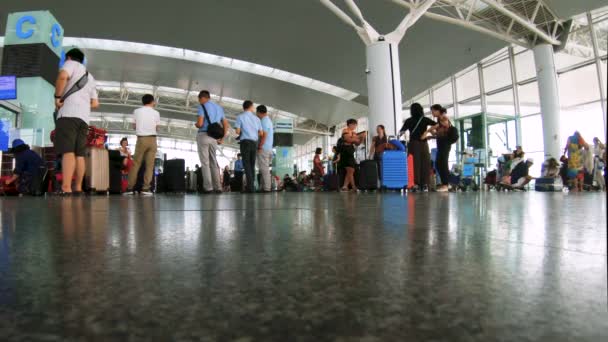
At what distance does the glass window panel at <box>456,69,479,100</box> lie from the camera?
1927 centimetres

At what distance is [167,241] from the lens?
0.71 metres

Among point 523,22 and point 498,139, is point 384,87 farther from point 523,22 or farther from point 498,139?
point 498,139

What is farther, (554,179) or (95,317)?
(554,179)

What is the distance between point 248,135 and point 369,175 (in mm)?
2489

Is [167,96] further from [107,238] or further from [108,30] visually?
[107,238]

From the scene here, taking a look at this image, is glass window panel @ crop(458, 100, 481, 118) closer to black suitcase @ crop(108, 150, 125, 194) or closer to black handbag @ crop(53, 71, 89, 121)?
black suitcase @ crop(108, 150, 125, 194)

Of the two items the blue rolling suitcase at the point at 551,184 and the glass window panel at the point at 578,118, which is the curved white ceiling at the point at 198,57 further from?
the blue rolling suitcase at the point at 551,184

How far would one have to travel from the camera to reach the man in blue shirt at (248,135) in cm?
648

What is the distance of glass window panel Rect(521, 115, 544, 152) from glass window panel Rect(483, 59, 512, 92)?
2018 mm

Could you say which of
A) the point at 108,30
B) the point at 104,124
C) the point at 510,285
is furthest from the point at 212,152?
the point at 104,124

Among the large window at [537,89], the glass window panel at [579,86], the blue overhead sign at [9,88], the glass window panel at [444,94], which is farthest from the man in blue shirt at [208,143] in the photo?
the glass window panel at [444,94]

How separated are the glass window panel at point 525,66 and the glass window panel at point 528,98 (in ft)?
1.43

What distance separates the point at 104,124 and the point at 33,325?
1719 inches

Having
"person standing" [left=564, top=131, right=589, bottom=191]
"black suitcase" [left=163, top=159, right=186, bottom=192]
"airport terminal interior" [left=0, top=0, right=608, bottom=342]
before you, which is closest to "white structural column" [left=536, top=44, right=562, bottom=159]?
"airport terminal interior" [left=0, top=0, right=608, bottom=342]
